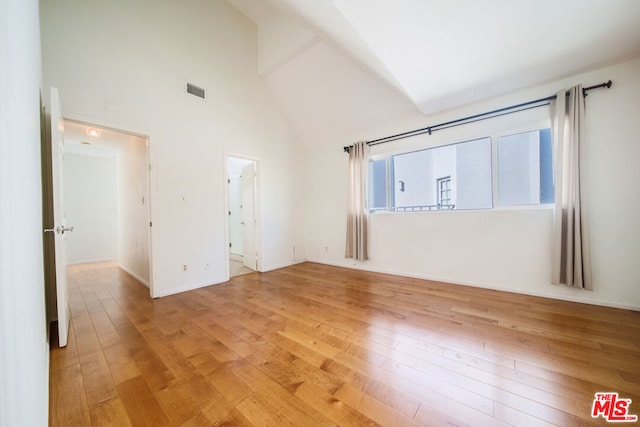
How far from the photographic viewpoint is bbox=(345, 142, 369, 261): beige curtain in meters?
4.00

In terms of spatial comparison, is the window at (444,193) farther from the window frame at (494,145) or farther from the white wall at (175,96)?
the white wall at (175,96)

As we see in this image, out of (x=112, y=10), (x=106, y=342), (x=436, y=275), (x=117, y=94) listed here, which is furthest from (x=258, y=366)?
(x=112, y=10)

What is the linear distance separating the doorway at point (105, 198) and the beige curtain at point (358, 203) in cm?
355

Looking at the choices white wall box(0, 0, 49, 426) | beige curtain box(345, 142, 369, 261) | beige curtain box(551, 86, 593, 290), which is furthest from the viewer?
beige curtain box(345, 142, 369, 261)

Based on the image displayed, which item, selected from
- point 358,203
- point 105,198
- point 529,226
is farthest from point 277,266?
point 105,198

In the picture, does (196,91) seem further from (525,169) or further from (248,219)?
(525,169)

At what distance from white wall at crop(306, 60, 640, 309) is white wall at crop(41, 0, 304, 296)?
2.26 meters

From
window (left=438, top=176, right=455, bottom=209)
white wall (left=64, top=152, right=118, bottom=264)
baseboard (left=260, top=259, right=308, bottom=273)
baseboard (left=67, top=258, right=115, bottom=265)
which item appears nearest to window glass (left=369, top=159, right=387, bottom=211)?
window (left=438, top=176, right=455, bottom=209)

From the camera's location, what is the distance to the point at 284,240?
4.55 m

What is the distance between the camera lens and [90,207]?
17.2ft

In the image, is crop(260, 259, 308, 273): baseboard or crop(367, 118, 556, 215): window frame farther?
crop(260, 259, 308, 273): baseboard

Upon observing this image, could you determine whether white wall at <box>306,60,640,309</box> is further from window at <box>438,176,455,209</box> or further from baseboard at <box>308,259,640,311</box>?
window at <box>438,176,455,209</box>

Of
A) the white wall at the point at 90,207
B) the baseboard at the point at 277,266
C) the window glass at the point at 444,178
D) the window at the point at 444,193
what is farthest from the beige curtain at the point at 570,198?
the white wall at the point at 90,207

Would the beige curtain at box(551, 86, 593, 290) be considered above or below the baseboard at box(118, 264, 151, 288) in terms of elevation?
above
